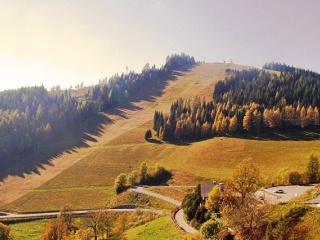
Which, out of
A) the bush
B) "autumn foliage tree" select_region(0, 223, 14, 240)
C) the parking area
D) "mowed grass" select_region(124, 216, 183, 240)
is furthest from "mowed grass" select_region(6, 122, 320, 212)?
the bush

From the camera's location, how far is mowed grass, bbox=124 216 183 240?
6156cm

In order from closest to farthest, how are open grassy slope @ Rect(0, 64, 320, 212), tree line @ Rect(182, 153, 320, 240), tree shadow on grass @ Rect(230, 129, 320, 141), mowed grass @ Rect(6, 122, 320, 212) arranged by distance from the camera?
tree line @ Rect(182, 153, 320, 240) → mowed grass @ Rect(6, 122, 320, 212) → open grassy slope @ Rect(0, 64, 320, 212) → tree shadow on grass @ Rect(230, 129, 320, 141)

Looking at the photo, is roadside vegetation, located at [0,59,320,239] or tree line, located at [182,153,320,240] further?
roadside vegetation, located at [0,59,320,239]

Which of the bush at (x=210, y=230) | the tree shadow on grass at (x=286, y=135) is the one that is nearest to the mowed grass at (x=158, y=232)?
the bush at (x=210, y=230)

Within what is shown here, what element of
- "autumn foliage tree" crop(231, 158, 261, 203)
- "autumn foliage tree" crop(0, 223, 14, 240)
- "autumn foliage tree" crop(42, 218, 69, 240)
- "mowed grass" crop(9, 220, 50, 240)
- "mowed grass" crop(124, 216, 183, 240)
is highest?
"autumn foliage tree" crop(231, 158, 261, 203)

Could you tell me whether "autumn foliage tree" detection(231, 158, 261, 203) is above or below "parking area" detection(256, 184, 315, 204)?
above

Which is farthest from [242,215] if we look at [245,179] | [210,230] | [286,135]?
[286,135]

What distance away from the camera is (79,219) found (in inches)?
4203

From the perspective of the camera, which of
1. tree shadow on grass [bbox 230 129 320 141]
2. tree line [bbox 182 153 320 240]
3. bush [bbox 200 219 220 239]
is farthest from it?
tree shadow on grass [bbox 230 129 320 141]

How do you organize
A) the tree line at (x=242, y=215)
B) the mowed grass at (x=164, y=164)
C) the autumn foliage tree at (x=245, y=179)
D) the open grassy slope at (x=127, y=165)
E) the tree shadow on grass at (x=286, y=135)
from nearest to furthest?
the tree line at (x=242, y=215), the autumn foliage tree at (x=245, y=179), the mowed grass at (x=164, y=164), the open grassy slope at (x=127, y=165), the tree shadow on grass at (x=286, y=135)

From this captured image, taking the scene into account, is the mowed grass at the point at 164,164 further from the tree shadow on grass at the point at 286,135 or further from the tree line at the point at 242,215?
the tree line at the point at 242,215

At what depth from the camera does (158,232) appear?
64.9m

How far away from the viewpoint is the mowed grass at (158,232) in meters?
61.6

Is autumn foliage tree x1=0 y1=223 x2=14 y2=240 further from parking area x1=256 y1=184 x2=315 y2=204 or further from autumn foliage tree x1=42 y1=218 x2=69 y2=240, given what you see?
parking area x1=256 y1=184 x2=315 y2=204
